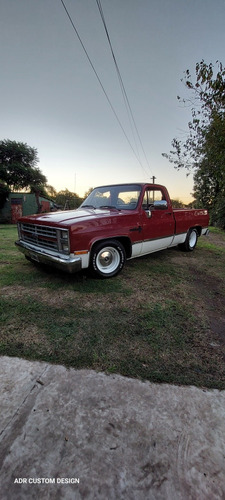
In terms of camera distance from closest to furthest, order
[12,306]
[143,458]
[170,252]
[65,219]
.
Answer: [143,458]
[12,306]
[65,219]
[170,252]

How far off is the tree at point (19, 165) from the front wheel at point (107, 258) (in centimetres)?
2814

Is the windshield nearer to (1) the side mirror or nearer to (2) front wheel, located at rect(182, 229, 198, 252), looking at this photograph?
(1) the side mirror

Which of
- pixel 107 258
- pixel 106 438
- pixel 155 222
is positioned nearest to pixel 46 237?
pixel 107 258

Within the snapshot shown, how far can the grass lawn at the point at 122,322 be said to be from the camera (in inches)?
72.2

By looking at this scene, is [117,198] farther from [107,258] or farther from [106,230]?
[107,258]

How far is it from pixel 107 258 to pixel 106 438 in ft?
9.09

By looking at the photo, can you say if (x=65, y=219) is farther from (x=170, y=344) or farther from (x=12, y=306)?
(x=170, y=344)

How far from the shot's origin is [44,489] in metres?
0.99

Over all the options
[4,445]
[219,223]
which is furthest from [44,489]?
[219,223]

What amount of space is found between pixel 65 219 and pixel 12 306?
157 centimetres

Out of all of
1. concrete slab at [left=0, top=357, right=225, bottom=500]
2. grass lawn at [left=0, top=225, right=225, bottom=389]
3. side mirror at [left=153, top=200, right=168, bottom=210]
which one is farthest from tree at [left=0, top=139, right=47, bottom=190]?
concrete slab at [left=0, top=357, right=225, bottom=500]

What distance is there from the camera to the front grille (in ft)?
10.3

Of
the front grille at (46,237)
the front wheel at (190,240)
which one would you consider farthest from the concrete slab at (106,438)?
the front wheel at (190,240)

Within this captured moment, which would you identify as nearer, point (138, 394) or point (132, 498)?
point (132, 498)
